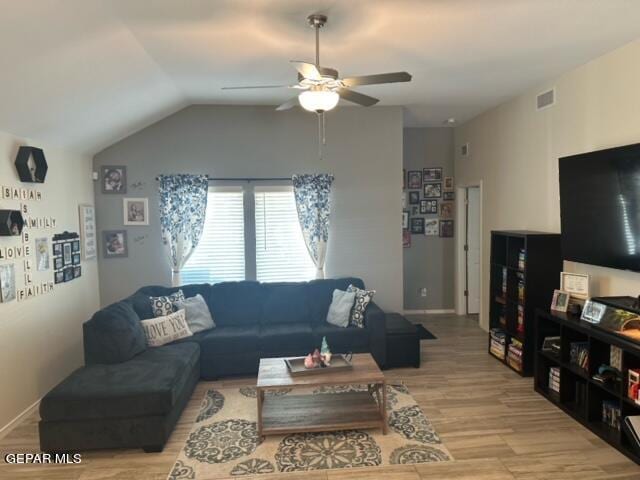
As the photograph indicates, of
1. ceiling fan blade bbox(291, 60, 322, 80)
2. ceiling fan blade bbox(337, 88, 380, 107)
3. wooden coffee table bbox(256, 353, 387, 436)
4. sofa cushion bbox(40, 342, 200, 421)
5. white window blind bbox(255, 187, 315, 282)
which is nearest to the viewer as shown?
ceiling fan blade bbox(291, 60, 322, 80)

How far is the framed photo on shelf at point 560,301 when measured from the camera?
3.81m

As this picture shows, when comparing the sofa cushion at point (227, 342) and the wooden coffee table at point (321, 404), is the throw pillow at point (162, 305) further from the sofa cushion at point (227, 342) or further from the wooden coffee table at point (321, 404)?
the wooden coffee table at point (321, 404)

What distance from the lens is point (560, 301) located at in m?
3.86

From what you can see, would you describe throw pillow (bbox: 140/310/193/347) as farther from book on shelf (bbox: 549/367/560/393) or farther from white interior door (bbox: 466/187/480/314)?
white interior door (bbox: 466/187/480/314)

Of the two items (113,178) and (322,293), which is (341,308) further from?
(113,178)

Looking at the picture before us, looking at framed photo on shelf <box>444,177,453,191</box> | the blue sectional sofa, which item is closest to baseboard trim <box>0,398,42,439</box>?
the blue sectional sofa

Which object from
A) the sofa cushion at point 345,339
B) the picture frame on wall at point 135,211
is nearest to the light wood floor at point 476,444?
the sofa cushion at point 345,339

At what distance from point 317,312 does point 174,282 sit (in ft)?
6.18

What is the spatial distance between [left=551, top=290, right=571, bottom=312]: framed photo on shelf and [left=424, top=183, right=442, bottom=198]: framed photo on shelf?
10.4 feet

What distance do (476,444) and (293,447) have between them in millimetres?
1369

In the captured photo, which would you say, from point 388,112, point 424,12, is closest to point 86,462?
point 424,12

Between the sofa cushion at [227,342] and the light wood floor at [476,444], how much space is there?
1.12ft

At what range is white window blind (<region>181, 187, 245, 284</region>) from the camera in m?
5.43

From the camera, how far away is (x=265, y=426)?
3250 mm
